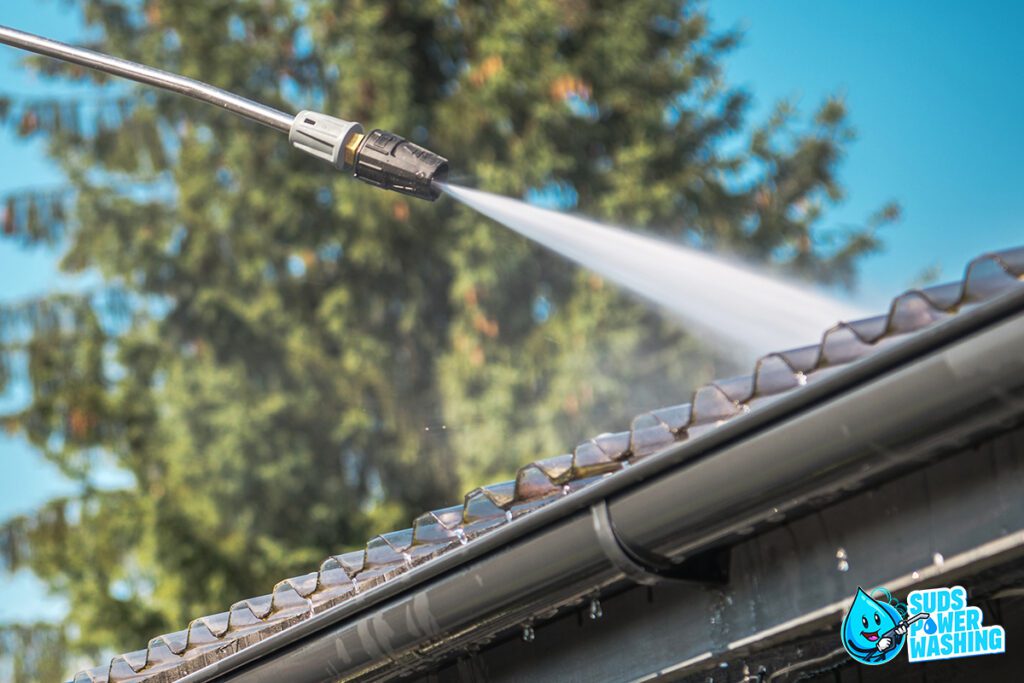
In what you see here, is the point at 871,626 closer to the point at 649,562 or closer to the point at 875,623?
the point at 875,623

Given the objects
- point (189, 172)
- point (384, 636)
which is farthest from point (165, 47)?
point (384, 636)

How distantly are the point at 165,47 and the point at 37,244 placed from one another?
3.45m

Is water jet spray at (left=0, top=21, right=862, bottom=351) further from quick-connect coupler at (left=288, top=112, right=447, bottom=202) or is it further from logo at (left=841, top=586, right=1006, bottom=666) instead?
logo at (left=841, top=586, right=1006, bottom=666)

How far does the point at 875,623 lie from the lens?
8.95ft

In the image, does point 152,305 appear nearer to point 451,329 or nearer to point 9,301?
point 9,301

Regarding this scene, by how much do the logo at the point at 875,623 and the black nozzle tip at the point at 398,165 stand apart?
4.71 ft

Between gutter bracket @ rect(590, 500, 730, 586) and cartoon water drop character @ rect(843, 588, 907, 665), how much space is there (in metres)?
0.31

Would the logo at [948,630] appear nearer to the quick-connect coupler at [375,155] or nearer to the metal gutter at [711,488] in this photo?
the metal gutter at [711,488]

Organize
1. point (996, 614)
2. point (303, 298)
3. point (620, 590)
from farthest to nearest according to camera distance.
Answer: point (303, 298), point (620, 590), point (996, 614)

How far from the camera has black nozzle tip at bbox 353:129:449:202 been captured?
3.36m

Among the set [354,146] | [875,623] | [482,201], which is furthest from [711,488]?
[482,201]

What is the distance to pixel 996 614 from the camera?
9.44 feet

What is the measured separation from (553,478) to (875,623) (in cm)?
86

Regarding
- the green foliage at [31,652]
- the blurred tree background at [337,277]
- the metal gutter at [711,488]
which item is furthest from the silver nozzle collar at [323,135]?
the green foliage at [31,652]
